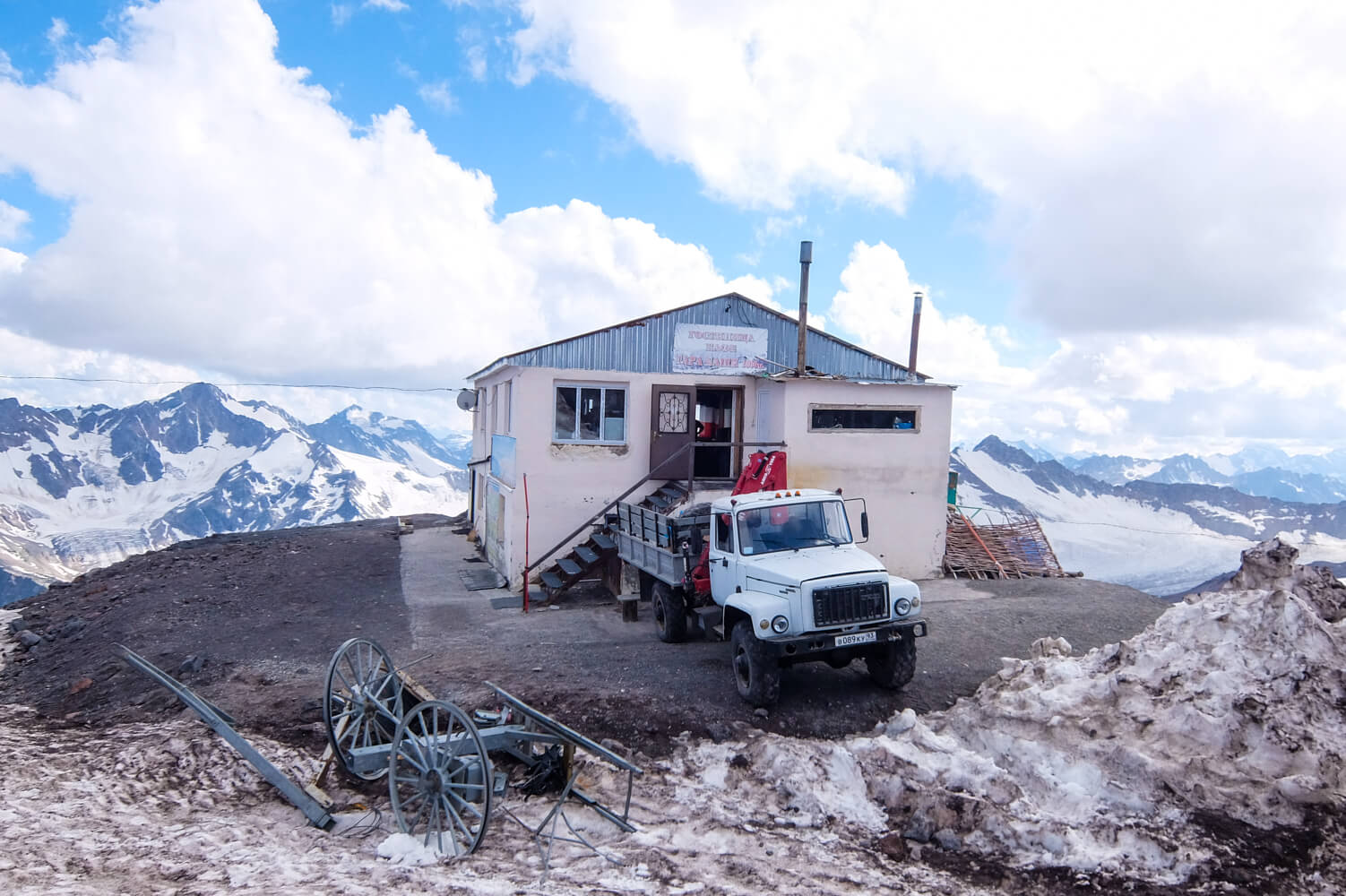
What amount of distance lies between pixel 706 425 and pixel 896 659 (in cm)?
1018

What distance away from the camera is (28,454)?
198750mm

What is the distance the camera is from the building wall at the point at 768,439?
656 inches

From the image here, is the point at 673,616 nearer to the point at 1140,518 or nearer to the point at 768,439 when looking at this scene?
the point at 768,439

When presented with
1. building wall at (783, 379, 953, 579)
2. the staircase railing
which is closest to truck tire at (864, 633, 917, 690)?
the staircase railing

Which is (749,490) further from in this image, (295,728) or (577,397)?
(295,728)

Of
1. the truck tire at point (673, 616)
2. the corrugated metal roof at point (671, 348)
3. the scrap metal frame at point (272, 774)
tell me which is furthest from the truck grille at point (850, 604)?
the corrugated metal roof at point (671, 348)

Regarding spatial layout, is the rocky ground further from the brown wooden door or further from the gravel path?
the brown wooden door

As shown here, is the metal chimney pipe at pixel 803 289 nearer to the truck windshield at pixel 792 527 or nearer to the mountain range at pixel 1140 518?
the truck windshield at pixel 792 527

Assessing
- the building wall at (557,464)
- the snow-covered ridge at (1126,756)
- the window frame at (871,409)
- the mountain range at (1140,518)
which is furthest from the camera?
the mountain range at (1140,518)

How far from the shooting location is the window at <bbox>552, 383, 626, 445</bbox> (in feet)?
55.6

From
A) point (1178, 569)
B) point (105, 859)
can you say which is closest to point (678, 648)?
point (105, 859)

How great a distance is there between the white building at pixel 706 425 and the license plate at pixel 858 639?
7139 mm

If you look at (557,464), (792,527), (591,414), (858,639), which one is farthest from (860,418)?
(858,639)

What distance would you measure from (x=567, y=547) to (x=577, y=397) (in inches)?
129
